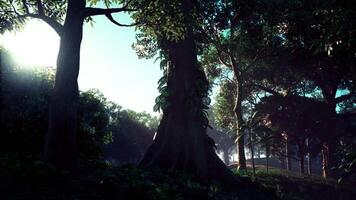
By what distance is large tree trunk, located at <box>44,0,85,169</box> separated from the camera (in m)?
10.9

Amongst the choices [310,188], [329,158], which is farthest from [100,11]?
[329,158]

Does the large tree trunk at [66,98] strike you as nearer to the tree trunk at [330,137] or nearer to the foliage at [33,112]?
the foliage at [33,112]

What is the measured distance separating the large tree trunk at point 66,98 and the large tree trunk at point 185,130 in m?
6.35

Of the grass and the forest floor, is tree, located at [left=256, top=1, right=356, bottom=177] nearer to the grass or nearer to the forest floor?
the grass

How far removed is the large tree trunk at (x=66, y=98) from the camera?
1087 cm

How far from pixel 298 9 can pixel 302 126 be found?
39.9 feet

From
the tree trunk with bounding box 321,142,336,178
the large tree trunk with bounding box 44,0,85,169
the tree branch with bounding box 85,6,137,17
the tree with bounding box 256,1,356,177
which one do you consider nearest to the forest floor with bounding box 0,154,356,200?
the large tree trunk with bounding box 44,0,85,169

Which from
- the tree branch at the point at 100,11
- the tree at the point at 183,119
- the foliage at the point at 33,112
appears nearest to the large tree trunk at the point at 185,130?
the tree at the point at 183,119

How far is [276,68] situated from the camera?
35.5 meters

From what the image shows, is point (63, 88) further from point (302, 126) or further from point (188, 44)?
point (302, 126)

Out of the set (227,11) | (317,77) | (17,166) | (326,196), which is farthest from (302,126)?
(17,166)

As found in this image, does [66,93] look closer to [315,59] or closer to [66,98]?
[66,98]

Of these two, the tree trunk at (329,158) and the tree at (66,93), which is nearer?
the tree at (66,93)

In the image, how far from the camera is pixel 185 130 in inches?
765
